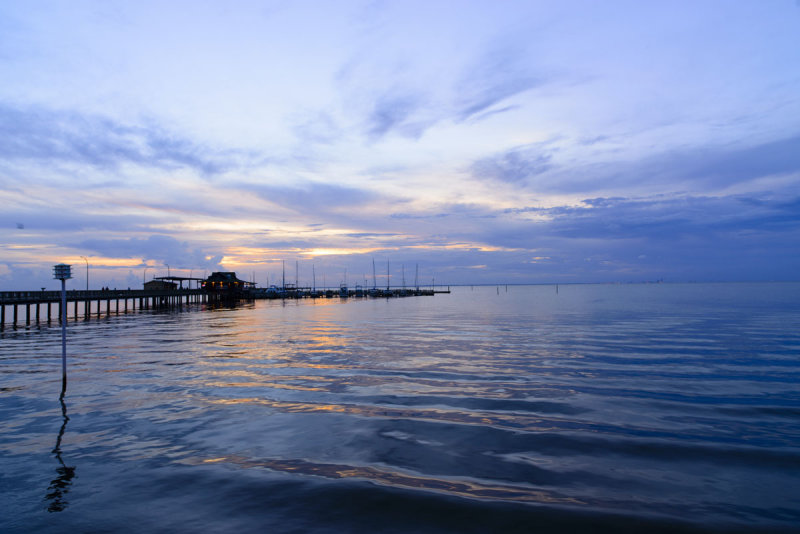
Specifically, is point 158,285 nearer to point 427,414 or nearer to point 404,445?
point 427,414

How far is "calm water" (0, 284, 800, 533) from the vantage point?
8719 mm

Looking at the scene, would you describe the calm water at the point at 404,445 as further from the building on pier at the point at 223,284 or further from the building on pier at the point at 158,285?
the building on pier at the point at 223,284

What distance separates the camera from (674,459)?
37.6ft

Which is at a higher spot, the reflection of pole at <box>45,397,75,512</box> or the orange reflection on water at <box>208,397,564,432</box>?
the reflection of pole at <box>45,397,75,512</box>

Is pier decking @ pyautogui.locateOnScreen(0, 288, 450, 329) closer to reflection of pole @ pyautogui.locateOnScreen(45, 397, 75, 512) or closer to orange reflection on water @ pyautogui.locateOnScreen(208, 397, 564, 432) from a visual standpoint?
orange reflection on water @ pyautogui.locateOnScreen(208, 397, 564, 432)

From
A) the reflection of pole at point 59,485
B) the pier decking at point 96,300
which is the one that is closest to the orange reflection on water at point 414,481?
the reflection of pole at point 59,485

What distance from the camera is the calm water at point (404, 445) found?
28.6ft

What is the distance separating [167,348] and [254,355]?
25.2 ft

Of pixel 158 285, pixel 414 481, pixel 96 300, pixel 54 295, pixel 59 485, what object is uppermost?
pixel 158 285

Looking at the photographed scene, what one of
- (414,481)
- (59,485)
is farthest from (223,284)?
(414,481)

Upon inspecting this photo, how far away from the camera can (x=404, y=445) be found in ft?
40.8

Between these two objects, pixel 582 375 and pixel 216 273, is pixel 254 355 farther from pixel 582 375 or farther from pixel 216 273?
pixel 216 273

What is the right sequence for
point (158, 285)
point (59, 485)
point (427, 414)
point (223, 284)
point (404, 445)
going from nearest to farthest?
point (59, 485) < point (404, 445) < point (427, 414) < point (158, 285) < point (223, 284)

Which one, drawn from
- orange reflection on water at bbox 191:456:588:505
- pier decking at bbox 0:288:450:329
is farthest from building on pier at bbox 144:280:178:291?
orange reflection on water at bbox 191:456:588:505
